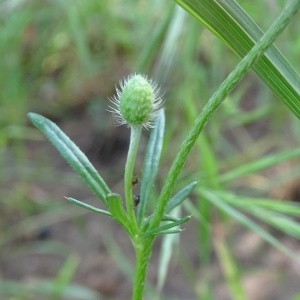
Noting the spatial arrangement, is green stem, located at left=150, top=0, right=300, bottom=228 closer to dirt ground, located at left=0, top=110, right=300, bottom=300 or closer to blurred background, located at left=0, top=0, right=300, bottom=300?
blurred background, located at left=0, top=0, right=300, bottom=300

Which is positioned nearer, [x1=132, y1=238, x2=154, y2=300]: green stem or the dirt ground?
[x1=132, y1=238, x2=154, y2=300]: green stem

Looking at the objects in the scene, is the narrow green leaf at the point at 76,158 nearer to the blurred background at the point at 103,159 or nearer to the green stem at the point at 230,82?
the green stem at the point at 230,82

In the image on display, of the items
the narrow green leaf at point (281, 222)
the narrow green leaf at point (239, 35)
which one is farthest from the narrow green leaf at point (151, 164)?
the narrow green leaf at point (281, 222)

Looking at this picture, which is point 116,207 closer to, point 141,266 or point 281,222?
point 141,266

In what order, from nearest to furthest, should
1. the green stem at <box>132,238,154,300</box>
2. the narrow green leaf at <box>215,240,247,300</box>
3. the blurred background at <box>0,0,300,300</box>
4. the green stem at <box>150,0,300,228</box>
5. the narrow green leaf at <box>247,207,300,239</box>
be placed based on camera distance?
the green stem at <box>150,0,300,228</box>
the green stem at <box>132,238,154,300</box>
the narrow green leaf at <box>247,207,300,239</box>
the narrow green leaf at <box>215,240,247,300</box>
the blurred background at <box>0,0,300,300</box>

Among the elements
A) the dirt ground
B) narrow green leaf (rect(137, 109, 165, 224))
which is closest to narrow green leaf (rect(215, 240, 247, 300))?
the dirt ground

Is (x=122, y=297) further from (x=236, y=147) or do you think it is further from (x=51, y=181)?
(x=236, y=147)

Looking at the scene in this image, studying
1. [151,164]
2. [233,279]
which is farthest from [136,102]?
[233,279]

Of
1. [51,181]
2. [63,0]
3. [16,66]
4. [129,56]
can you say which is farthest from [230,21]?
[129,56]
